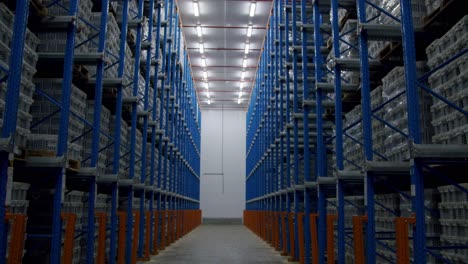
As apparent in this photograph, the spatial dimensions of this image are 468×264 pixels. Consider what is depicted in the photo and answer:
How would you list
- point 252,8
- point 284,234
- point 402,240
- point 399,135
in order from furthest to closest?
point 252,8 → point 284,234 → point 399,135 → point 402,240

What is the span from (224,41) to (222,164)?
13.9m

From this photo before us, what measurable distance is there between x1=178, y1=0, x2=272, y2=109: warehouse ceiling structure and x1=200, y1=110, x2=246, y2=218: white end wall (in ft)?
10.1

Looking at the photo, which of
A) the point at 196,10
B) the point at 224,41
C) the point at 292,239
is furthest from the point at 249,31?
the point at 292,239

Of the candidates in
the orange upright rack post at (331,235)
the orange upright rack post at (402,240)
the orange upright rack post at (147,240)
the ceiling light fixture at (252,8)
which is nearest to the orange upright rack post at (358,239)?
the orange upright rack post at (331,235)

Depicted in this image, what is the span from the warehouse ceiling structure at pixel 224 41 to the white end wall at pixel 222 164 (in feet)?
10.1

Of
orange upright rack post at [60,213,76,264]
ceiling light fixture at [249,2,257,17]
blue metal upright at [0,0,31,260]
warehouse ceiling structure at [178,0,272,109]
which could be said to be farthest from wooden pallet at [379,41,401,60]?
ceiling light fixture at [249,2,257,17]

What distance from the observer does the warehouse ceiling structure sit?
70.2 feet

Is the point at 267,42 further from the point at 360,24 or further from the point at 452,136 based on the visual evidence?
the point at 452,136

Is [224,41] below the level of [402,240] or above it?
above

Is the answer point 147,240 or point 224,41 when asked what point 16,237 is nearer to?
point 147,240

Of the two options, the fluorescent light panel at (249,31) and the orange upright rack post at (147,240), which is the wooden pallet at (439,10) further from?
the fluorescent light panel at (249,31)

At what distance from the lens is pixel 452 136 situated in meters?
5.83

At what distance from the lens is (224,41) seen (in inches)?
988

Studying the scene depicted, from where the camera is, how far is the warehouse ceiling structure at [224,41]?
21.4 meters
